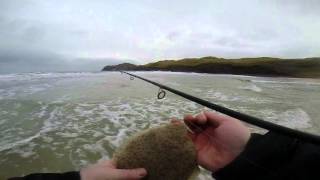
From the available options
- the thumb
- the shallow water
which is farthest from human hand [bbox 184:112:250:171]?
the shallow water

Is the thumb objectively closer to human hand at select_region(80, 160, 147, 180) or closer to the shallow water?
human hand at select_region(80, 160, 147, 180)

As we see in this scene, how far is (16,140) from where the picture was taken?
25.2 ft

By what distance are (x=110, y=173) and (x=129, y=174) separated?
9cm

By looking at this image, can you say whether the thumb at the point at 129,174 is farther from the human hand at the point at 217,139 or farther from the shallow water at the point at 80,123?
the shallow water at the point at 80,123

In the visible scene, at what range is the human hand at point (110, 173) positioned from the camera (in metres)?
1.71

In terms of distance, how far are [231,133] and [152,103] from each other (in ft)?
36.5

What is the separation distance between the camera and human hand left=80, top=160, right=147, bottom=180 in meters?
1.71

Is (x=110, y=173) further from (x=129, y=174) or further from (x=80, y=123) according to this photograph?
(x=80, y=123)

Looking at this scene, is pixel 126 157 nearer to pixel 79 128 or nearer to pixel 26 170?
pixel 26 170

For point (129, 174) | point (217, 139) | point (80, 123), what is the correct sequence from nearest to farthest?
point (129, 174), point (217, 139), point (80, 123)

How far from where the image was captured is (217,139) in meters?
2.26

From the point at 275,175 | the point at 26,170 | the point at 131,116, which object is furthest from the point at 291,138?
the point at 131,116

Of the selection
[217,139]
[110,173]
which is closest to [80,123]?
[217,139]

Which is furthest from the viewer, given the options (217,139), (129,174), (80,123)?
(80,123)
